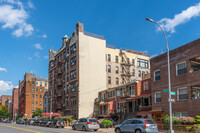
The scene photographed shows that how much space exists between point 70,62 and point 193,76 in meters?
35.5

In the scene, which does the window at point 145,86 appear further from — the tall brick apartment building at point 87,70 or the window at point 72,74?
the window at point 72,74

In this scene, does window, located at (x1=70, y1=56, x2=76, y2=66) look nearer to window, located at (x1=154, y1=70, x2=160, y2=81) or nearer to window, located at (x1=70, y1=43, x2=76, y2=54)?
window, located at (x1=70, y1=43, x2=76, y2=54)

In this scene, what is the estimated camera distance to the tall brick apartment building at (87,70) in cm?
5247

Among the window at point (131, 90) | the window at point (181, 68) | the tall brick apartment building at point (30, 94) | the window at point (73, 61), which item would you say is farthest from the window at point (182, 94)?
the tall brick apartment building at point (30, 94)

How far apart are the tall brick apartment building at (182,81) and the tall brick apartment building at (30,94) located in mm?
73822

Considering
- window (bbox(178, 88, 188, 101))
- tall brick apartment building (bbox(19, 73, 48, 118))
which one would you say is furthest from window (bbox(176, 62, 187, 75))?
tall brick apartment building (bbox(19, 73, 48, 118))

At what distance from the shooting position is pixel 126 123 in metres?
23.3

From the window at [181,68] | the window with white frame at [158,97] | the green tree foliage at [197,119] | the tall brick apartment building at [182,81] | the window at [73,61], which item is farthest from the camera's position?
the window at [73,61]

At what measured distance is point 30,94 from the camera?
3821 inches

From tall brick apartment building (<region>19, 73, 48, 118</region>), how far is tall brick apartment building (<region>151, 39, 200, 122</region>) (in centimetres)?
7382

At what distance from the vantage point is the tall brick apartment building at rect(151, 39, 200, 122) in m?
26.5

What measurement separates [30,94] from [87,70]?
52.0m

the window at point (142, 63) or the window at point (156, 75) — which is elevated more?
the window at point (142, 63)

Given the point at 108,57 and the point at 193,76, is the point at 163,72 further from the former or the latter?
the point at 108,57
